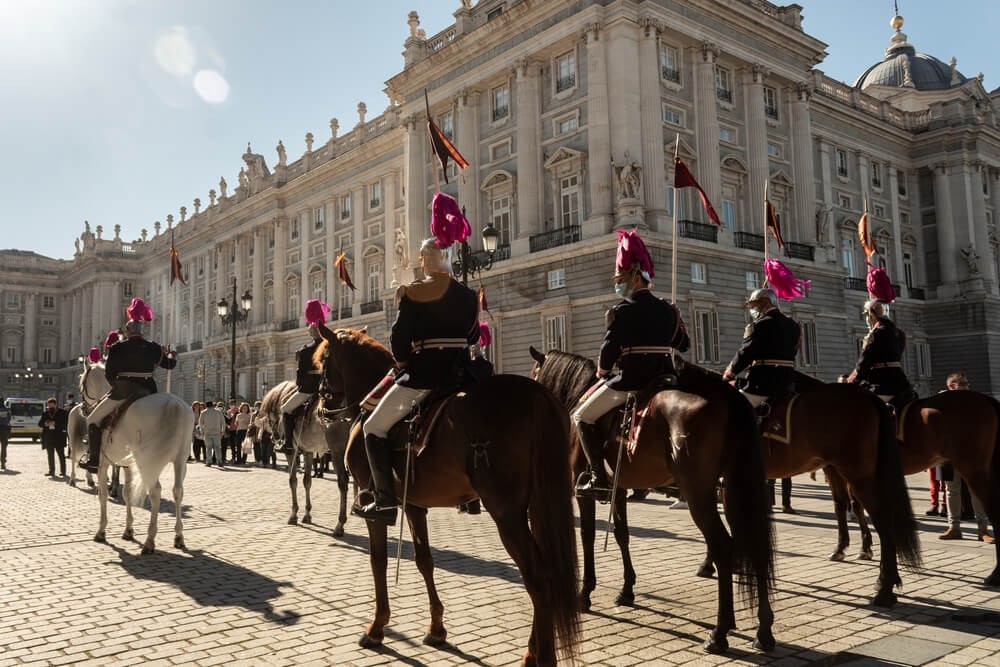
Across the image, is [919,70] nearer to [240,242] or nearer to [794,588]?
[240,242]

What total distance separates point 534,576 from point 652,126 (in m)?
28.0

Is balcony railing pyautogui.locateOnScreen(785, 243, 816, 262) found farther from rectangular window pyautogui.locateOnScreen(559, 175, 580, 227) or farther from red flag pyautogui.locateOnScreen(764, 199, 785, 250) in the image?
red flag pyautogui.locateOnScreen(764, 199, 785, 250)

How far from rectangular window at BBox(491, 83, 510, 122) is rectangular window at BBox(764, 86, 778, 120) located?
1237 centimetres

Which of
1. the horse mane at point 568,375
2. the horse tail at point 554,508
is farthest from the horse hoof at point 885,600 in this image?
the horse tail at point 554,508

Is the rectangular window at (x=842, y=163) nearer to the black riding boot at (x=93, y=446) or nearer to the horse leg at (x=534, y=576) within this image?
the black riding boot at (x=93, y=446)

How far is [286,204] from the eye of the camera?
191 feet

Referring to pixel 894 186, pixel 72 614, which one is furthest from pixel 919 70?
pixel 72 614

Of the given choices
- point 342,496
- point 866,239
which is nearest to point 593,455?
point 342,496

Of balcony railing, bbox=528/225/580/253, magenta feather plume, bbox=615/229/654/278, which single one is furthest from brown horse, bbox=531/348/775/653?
balcony railing, bbox=528/225/580/253

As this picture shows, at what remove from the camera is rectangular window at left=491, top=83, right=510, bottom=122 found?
3495 cm

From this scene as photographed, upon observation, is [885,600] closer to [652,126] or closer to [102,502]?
[102,502]

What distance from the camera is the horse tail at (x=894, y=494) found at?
641 cm

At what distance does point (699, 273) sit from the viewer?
30.5 metres

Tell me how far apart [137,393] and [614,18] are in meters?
25.8
